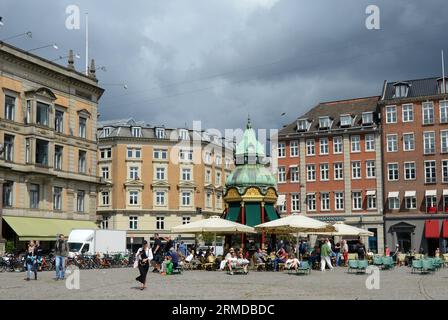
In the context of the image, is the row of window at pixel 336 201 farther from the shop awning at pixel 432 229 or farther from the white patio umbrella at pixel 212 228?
the white patio umbrella at pixel 212 228

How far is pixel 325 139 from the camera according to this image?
6919 centimetres

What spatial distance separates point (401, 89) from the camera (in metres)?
66.9

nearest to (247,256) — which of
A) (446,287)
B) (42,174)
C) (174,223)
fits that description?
(446,287)

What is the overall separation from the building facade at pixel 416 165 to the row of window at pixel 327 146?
5.25 ft

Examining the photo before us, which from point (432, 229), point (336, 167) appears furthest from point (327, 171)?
point (432, 229)

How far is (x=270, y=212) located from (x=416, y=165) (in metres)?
29.4

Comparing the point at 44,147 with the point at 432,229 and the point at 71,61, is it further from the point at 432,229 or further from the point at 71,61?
the point at 432,229

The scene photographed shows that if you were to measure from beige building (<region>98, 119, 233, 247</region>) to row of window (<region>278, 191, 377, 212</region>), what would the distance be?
55.7ft

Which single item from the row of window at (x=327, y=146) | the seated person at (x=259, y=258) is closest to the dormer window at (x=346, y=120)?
the row of window at (x=327, y=146)

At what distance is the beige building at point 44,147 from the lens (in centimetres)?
4638

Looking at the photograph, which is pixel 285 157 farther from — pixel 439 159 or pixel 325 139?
pixel 439 159

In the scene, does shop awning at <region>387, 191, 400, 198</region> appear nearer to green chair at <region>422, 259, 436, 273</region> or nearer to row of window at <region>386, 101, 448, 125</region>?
row of window at <region>386, 101, 448, 125</region>

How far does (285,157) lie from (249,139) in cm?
2968
